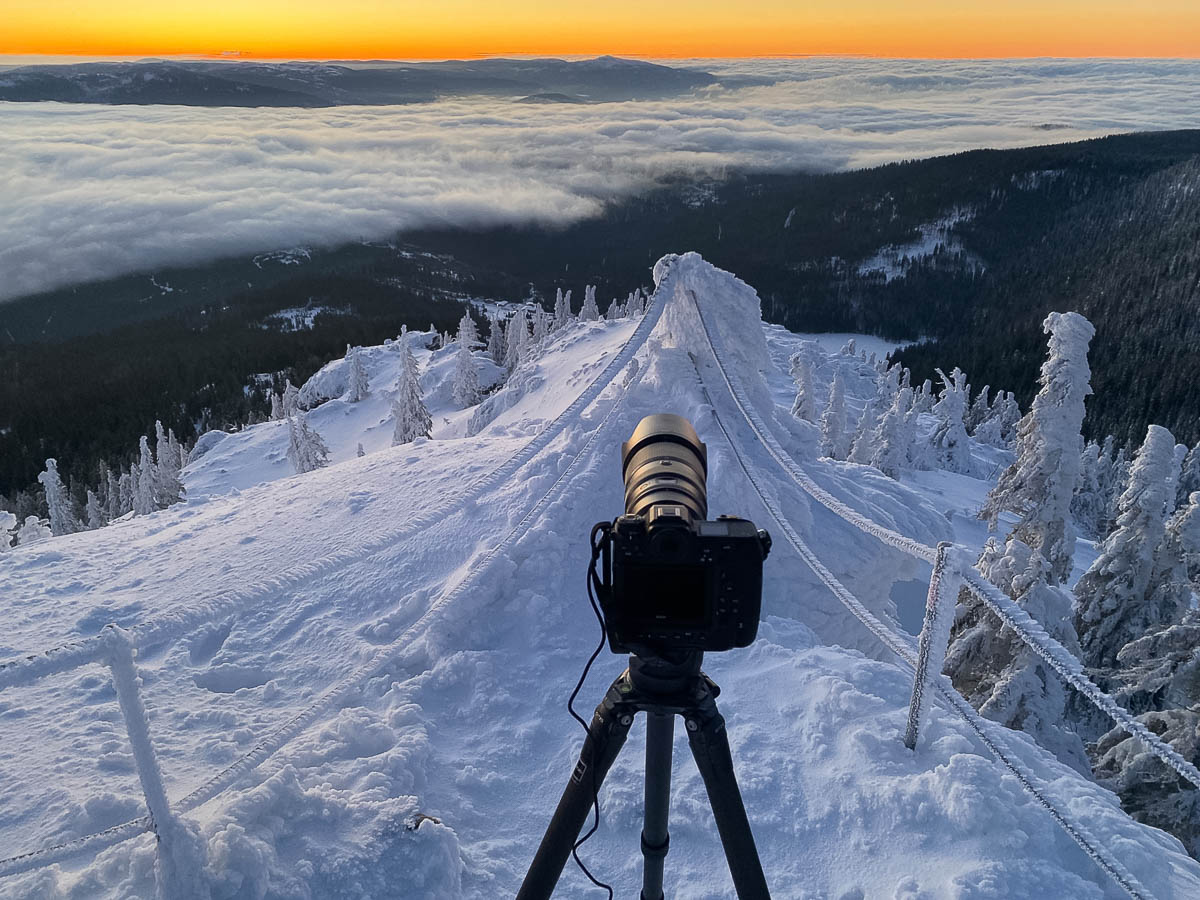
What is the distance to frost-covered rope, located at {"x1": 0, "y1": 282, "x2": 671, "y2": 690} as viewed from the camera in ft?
9.70

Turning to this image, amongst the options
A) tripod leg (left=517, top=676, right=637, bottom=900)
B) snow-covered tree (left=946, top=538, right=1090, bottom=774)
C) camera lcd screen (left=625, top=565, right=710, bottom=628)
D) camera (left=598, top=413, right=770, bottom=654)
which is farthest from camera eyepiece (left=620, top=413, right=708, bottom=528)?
snow-covered tree (left=946, top=538, right=1090, bottom=774)

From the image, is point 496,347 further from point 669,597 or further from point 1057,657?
point 669,597

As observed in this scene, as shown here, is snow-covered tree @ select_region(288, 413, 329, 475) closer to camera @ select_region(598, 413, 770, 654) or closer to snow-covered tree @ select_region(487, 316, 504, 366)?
snow-covered tree @ select_region(487, 316, 504, 366)

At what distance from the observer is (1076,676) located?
3234mm

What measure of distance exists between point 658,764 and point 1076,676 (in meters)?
2.25

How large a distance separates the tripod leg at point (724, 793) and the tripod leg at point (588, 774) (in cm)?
27

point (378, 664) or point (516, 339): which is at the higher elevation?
point (378, 664)

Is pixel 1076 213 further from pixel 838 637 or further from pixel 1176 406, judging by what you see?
pixel 838 637

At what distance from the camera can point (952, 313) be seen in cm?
15500

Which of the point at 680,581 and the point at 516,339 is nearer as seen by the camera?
the point at 680,581

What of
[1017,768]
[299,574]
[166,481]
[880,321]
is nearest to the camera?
[1017,768]

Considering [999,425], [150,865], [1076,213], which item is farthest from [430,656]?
[1076,213]

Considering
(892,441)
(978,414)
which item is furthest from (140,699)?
(978,414)

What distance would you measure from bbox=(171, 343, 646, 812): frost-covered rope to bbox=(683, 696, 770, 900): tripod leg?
2765 mm
